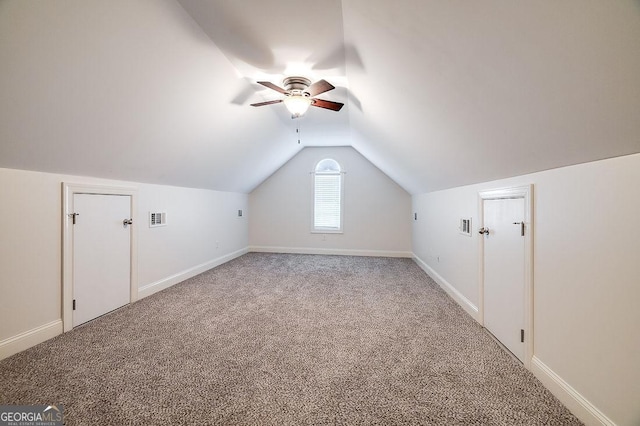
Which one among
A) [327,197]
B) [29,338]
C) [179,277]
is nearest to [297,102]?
[29,338]

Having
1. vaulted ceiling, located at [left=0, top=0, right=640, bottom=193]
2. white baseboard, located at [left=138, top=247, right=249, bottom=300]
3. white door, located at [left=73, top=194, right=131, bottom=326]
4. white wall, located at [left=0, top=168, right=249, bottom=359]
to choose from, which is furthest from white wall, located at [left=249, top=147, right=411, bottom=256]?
white door, located at [left=73, top=194, right=131, bottom=326]

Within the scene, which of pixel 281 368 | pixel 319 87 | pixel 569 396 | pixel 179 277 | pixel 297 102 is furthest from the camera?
pixel 179 277

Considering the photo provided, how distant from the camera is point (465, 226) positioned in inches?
124

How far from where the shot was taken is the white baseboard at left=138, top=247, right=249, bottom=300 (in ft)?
11.5

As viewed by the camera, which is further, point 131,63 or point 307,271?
point 307,271

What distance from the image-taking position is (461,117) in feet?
6.63

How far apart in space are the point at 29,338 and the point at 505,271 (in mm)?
3979

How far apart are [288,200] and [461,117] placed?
5.11 meters

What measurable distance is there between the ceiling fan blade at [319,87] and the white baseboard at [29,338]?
3171 millimetres

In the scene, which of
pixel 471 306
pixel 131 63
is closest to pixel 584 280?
pixel 471 306

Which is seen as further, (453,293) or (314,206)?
(314,206)

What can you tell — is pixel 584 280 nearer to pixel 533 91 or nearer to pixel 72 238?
pixel 533 91

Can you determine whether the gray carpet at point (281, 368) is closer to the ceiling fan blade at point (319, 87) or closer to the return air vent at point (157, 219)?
the return air vent at point (157, 219)

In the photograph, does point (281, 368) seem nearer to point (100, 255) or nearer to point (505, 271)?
point (505, 271)
